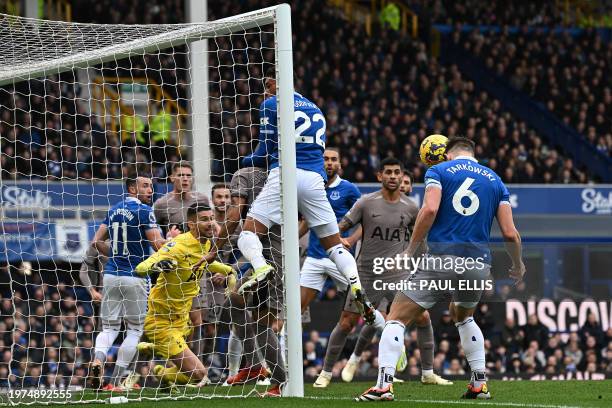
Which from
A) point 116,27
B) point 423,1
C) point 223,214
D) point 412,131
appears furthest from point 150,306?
point 423,1

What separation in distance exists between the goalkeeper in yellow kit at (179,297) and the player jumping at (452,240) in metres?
2.01

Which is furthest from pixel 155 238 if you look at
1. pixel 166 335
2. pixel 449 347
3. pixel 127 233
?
pixel 449 347

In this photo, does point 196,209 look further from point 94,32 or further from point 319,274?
point 319,274

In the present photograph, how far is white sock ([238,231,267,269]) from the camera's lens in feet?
29.1

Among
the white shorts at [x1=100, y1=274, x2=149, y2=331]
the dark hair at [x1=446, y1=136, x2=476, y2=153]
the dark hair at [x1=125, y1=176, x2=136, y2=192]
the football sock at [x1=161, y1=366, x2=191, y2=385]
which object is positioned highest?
the dark hair at [x1=446, y1=136, x2=476, y2=153]

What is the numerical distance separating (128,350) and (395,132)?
552 inches

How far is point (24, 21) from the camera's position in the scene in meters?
10.4

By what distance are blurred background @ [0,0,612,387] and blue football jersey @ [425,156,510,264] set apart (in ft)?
20.1

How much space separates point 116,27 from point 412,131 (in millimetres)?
14568

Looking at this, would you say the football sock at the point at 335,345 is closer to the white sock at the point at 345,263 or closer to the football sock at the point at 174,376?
the football sock at the point at 174,376

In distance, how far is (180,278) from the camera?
9.88 meters

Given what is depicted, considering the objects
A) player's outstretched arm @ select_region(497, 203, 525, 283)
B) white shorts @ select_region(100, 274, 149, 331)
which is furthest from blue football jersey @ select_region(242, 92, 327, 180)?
white shorts @ select_region(100, 274, 149, 331)

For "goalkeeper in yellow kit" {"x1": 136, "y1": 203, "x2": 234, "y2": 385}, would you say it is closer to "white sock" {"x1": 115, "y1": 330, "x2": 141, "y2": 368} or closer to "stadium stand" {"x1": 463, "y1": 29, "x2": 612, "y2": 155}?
"white sock" {"x1": 115, "y1": 330, "x2": 141, "y2": 368}

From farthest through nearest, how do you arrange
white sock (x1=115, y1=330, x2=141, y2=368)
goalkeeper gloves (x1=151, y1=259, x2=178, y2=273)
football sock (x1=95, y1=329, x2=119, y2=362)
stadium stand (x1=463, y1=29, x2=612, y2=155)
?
stadium stand (x1=463, y1=29, x2=612, y2=155) < white sock (x1=115, y1=330, x2=141, y2=368) < football sock (x1=95, y1=329, x2=119, y2=362) < goalkeeper gloves (x1=151, y1=259, x2=178, y2=273)
